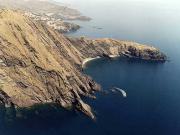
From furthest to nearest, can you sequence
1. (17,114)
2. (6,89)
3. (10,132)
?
(6,89) → (17,114) → (10,132)

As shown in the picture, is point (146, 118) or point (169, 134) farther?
point (146, 118)

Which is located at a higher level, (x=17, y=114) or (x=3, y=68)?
(x=3, y=68)

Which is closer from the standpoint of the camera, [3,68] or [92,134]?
[92,134]

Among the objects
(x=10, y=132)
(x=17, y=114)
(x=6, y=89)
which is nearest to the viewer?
(x=10, y=132)

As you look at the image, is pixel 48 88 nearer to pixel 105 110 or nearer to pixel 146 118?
pixel 105 110

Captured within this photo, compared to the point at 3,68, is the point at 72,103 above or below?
below

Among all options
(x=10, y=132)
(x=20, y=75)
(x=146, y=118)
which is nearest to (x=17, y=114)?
(x=10, y=132)

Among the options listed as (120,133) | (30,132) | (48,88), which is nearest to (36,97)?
(48,88)

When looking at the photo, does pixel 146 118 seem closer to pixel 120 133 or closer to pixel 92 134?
pixel 120 133
